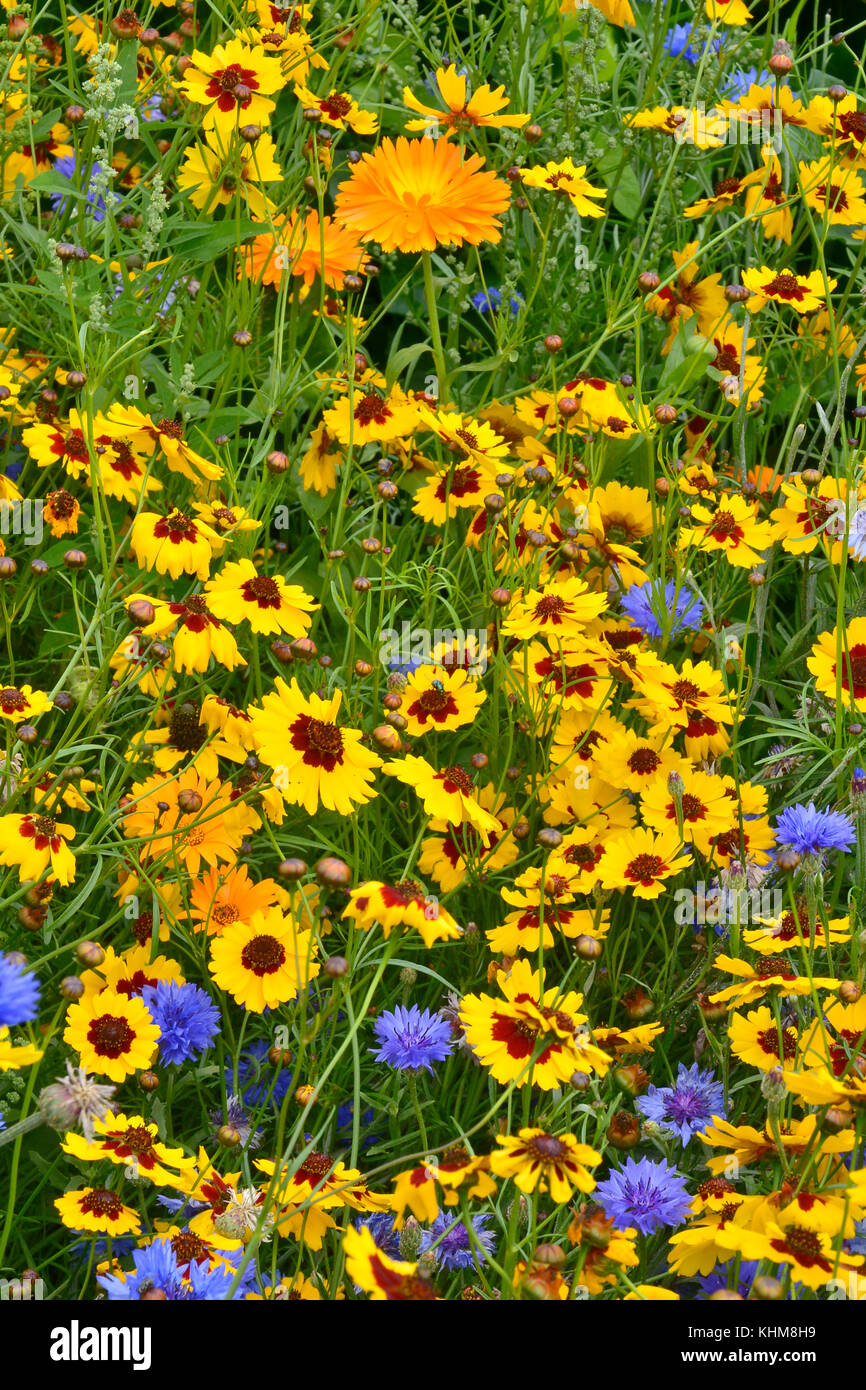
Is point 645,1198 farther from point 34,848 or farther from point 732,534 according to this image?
point 732,534

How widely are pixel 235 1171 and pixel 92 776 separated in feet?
1.79

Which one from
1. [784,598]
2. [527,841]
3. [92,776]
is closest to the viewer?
[527,841]

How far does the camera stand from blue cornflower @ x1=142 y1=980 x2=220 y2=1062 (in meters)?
1.33

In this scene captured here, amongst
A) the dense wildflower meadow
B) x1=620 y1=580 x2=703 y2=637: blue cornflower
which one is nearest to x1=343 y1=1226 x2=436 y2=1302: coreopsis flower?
the dense wildflower meadow

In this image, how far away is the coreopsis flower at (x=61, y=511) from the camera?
1.67 m

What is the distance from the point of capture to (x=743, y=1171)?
128 cm

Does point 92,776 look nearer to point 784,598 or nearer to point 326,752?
point 326,752

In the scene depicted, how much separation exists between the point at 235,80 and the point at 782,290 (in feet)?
2.42

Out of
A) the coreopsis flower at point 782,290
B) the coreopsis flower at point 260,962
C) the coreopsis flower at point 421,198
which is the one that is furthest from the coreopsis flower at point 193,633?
the coreopsis flower at point 782,290

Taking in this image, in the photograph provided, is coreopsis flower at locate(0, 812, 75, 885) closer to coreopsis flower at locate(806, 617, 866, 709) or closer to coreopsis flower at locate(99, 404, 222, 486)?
coreopsis flower at locate(99, 404, 222, 486)

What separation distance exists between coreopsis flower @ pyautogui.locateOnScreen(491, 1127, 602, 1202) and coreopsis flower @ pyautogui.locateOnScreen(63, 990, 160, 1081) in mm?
382

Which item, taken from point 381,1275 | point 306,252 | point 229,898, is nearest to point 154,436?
point 306,252
